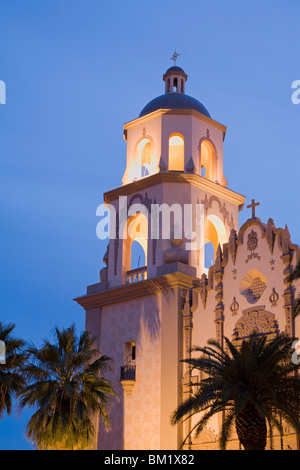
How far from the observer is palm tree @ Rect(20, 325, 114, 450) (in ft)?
97.6

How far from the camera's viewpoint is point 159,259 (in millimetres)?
38438

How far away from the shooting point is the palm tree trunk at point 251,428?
92.2ft

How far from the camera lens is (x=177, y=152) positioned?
43.8 meters

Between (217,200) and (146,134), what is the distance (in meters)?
5.07

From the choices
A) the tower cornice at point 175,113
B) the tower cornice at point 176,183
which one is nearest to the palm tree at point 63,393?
the tower cornice at point 176,183

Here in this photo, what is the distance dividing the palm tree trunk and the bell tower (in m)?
6.91

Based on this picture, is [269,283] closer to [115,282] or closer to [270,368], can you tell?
[270,368]

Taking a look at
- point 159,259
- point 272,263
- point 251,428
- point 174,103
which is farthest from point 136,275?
point 251,428

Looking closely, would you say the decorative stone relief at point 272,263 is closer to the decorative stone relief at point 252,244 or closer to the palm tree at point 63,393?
the decorative stone relief at point 252,244

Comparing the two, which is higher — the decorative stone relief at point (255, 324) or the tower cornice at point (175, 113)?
the tower cornice at point (175, 113)

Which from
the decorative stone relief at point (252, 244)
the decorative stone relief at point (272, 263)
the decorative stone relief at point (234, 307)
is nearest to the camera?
the decorative stone relief at point (272, 263)

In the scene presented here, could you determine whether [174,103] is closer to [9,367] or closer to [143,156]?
[143,156]

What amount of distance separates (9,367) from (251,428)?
11501 millimetres

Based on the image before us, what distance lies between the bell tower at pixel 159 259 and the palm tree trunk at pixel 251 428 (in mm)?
6913
